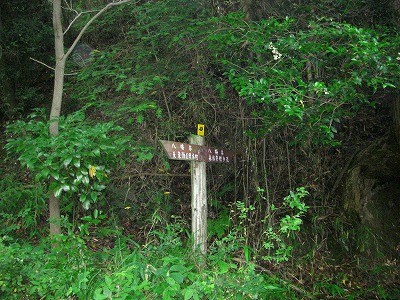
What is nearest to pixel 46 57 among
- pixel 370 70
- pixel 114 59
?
pixel 114 59

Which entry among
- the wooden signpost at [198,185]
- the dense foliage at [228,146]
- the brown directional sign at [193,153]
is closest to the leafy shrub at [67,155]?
the dense foliage at [228,146]

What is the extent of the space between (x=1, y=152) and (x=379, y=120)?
6537 mm

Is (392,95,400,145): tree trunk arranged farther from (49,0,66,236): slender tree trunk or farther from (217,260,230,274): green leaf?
(49,0,66,236): slender tree trunk

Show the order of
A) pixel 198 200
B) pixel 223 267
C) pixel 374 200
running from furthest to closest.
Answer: pixel 374 200 < pixel 198 200 < pixel 223 267

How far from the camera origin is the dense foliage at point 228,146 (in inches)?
168

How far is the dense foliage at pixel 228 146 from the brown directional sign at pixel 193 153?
18.9 inches

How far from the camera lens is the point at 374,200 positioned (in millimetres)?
6199

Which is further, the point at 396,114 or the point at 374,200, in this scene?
the point at 374,200

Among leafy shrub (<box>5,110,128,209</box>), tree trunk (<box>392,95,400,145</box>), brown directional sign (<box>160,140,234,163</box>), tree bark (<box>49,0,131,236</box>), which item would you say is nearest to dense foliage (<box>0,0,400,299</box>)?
leafy shrub (<box>5,110,128,209</box>)

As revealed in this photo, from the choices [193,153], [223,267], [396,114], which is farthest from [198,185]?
[396,114]

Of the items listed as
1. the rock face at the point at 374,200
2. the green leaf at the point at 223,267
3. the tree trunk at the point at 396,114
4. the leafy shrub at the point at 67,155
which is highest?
the tree trunk at the point at 396,114

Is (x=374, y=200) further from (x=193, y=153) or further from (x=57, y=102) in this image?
(x=57, y=102)

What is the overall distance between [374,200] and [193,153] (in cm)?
303

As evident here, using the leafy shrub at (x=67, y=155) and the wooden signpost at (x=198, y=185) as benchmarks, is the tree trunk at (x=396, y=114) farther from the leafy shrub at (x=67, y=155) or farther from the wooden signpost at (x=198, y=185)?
the leafy shrub at (x=67, y=155)
